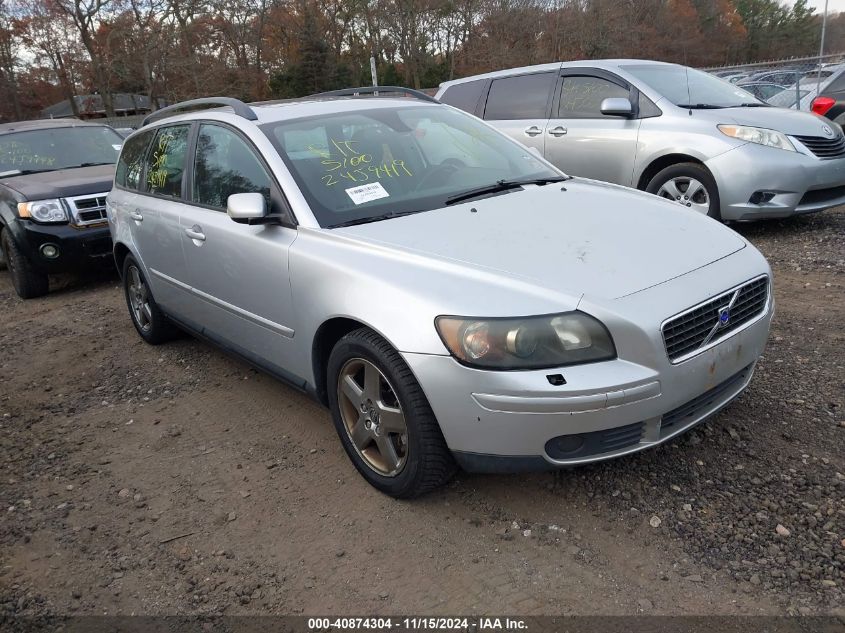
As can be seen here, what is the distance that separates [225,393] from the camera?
4.23 meters

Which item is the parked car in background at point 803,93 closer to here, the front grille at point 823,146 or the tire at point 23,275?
the front grille at point 823,146

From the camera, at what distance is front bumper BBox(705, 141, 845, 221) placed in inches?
233

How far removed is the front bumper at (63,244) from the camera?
22.0 feet

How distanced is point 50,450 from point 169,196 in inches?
65.6

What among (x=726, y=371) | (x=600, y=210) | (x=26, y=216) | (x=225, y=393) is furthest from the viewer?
(x=26, y=216)

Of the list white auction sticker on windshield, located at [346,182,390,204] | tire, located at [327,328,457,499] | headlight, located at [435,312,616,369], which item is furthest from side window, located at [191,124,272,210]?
headlight, located at [435,312,616,369]

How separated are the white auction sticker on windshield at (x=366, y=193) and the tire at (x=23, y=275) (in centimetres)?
517

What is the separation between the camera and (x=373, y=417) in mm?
2863

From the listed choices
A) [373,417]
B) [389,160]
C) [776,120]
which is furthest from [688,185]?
[373,417]

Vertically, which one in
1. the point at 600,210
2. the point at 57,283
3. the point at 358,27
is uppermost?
the point at 358,27

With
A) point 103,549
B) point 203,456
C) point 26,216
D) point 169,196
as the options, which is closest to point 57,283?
point 26,216

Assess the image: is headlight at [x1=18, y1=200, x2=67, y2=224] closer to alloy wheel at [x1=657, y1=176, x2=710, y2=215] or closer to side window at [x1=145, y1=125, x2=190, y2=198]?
side window at [x1=145, y1=125, x2=190, y2=198]

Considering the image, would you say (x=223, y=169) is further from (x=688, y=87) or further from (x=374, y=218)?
(x=688, y=87)

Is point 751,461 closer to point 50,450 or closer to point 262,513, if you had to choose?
point 262,513
